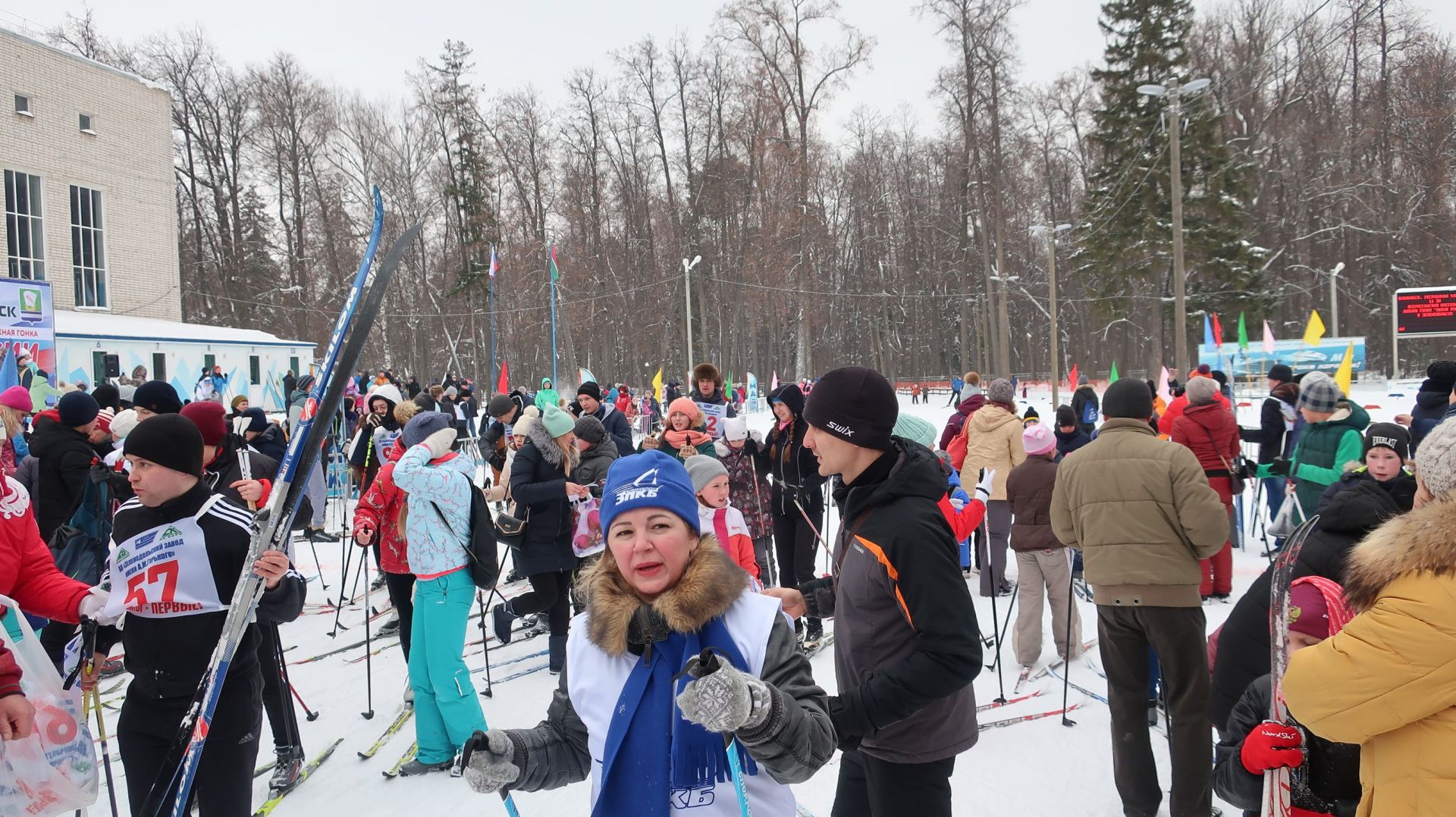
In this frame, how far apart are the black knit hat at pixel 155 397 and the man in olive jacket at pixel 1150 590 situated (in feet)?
17.3

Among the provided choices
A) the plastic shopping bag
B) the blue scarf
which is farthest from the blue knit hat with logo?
the plastic shopping bag

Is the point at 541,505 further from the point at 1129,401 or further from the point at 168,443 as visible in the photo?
the point at 1129,401

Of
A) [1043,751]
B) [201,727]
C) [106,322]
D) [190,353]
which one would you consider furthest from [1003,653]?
[106,322]

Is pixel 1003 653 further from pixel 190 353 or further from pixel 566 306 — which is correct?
pixel 566 306

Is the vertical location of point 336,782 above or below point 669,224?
below

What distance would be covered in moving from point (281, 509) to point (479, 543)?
1.63 meters

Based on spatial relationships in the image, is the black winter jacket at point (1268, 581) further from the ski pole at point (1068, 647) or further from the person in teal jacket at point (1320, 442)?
the person in teal jacket at point (1320, 442)

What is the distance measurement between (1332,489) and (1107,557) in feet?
3.75

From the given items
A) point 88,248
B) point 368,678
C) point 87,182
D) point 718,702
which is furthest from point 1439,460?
point 87,182

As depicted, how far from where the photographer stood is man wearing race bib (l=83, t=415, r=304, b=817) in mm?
2768

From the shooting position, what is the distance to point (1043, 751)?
445 cm

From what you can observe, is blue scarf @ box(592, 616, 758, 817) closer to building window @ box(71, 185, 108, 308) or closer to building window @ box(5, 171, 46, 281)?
→ building window @ box(5, 171, 46, 281)

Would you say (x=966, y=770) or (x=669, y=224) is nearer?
(x=966, y=770)

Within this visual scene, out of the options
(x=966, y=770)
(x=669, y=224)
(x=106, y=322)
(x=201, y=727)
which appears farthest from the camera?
(x=669, y=224)
